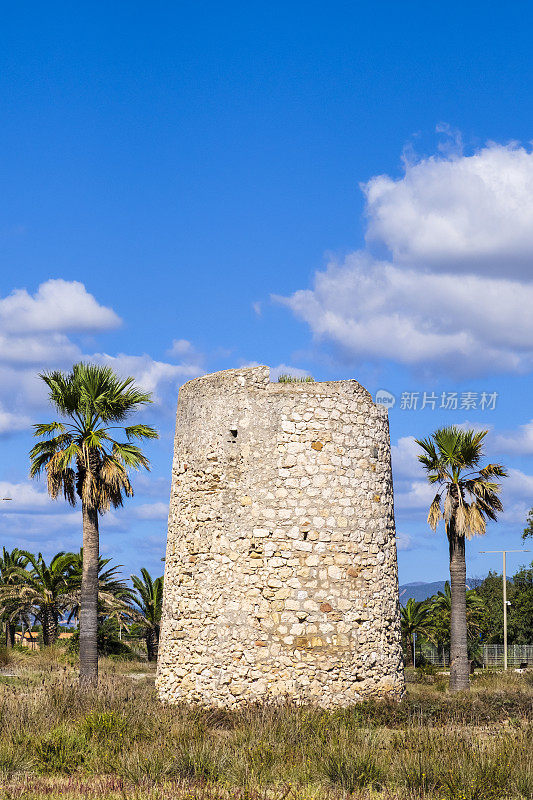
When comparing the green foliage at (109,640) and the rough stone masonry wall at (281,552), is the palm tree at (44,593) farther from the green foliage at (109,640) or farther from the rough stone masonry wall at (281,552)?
the rough stone masonry wall at (281,552)

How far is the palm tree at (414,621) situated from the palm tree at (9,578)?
18.9 meters

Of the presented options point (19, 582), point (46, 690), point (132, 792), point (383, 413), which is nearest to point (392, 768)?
point (132, 792)

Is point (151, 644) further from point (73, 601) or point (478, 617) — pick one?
point (478, 617)

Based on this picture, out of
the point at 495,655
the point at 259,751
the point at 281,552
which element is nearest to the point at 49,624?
the point at 281,552

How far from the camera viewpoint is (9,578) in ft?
126

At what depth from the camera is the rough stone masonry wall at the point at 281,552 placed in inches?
595

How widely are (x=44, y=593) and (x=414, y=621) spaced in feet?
61.9

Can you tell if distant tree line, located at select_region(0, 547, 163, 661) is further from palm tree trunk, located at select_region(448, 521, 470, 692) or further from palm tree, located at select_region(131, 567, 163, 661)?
palm tree trunk, located at select_region(448, 521, 470, 692)

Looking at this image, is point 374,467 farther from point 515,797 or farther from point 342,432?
point 515,797

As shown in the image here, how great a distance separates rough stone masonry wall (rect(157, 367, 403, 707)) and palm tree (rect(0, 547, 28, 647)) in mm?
23132

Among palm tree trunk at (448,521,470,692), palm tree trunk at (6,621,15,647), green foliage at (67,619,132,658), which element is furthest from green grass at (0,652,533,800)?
palm tree trunk at (6,621,15,647)

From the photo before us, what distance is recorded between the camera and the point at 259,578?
15.3 m

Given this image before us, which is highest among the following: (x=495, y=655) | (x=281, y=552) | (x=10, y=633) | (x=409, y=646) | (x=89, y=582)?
(x=281, y=552)

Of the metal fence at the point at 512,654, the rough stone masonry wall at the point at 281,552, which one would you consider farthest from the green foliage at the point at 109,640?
the metal fence at the point at 512,654
